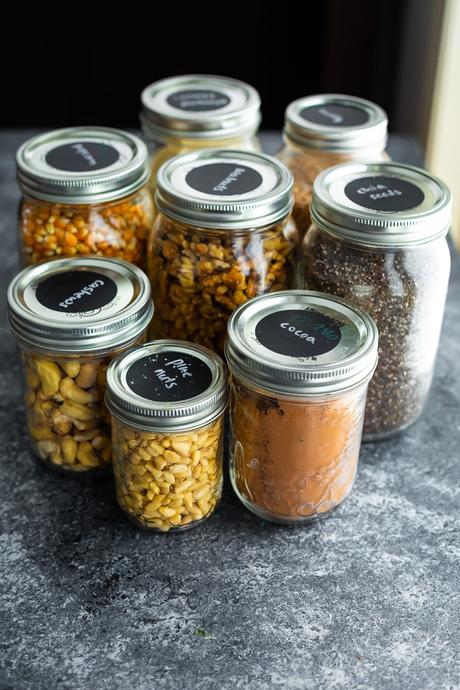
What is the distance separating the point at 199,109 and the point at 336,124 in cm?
19

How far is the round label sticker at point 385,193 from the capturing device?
3.32 ft

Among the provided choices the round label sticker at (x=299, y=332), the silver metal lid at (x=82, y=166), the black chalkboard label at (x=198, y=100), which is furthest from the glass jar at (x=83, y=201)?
the round label sticker at (x=299, y=332)

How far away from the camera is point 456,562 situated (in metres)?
0.96

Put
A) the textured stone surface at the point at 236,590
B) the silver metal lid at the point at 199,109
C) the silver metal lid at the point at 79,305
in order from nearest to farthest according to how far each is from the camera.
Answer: the textured stone surface at the point at 236,590, the silver metal lid at the point at 79,305, the silver metal lid at the point at 199,109

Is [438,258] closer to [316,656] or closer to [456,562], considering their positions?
[456,562]

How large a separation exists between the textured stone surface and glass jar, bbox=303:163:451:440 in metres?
0.13

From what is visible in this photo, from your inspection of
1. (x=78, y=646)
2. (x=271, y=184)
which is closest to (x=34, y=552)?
(x=78, y=646)

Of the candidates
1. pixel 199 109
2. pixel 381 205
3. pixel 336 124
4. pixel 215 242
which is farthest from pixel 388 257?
pixel 199 109

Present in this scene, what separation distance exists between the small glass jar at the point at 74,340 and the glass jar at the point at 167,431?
38 millimetres

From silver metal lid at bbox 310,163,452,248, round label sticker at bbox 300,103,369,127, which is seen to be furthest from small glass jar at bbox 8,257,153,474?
round label sticker at bbox 300,103,369,127

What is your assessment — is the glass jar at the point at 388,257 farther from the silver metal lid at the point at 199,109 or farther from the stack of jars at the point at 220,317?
the silver metal lid at the point at 199,109

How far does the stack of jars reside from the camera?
923 mm

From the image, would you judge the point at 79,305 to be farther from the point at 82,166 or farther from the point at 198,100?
the point at 198,100

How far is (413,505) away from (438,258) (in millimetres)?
278
